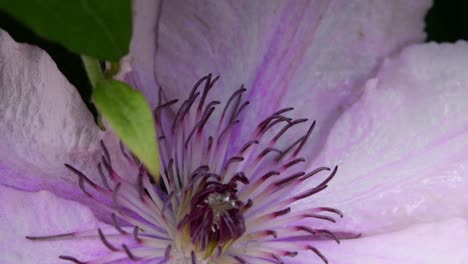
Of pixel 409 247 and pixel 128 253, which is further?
pixel 409 247

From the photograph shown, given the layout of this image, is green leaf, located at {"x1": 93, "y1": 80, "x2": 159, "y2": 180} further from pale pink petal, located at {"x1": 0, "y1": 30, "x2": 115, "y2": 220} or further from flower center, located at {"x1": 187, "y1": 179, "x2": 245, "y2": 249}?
flower center, located at {"x1": 187, "y1": 179, "x2": 245, "y2": 249}

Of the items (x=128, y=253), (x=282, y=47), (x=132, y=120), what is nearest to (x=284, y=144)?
(x=282, y=47)

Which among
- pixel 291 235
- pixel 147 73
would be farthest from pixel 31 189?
pixel 291 235

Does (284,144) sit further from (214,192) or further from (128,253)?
(128,253)

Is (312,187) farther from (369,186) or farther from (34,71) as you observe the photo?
(34,71)

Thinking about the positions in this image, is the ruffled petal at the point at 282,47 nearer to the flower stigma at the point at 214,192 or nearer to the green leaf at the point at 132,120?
the flower stigma at the point at 214,192

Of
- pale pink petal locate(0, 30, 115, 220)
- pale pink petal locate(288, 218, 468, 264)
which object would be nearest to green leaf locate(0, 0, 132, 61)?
pale pink petal locate(0, 30, 115, 220)
